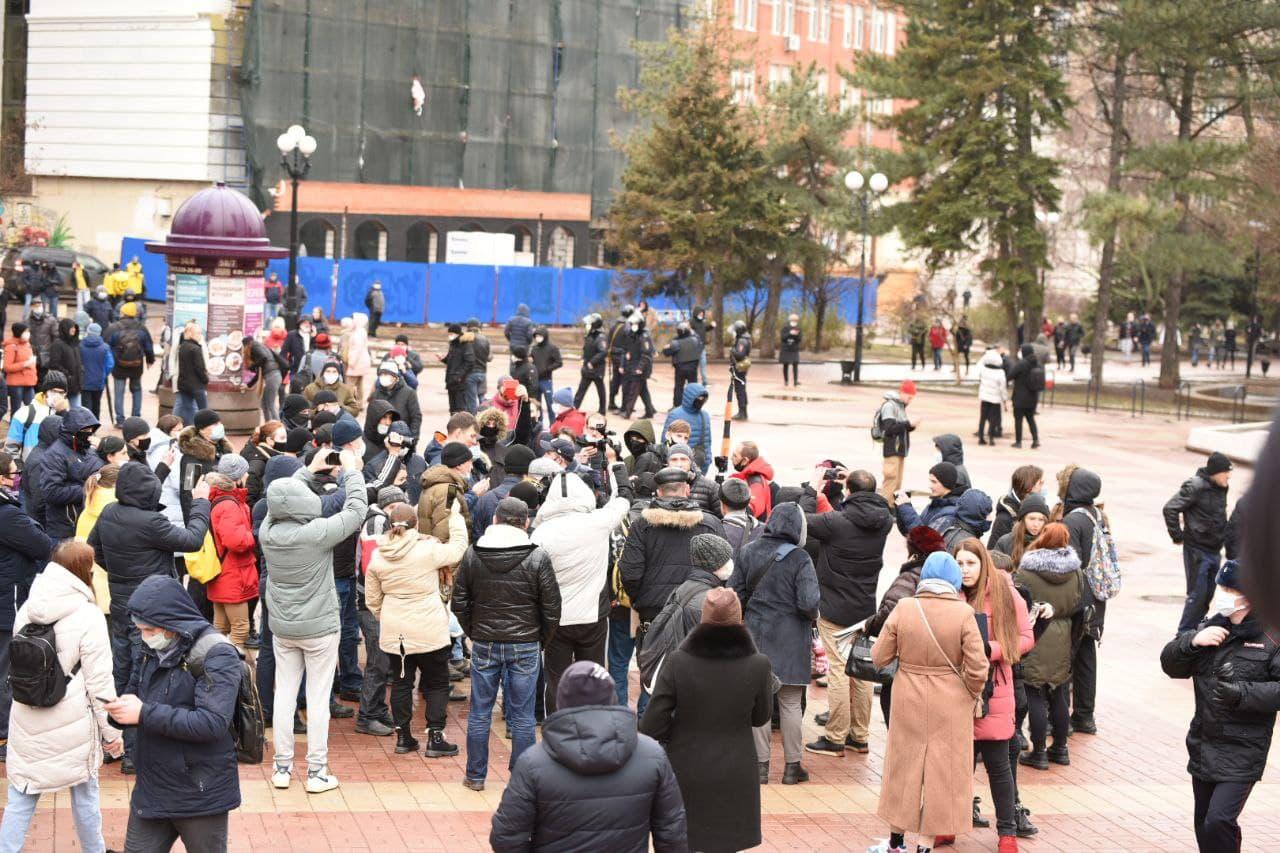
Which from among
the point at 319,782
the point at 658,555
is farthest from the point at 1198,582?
the point at 319,782

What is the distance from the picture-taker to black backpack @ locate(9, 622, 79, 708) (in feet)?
21.8

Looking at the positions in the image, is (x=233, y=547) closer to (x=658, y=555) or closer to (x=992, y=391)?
(x=658, y=555)

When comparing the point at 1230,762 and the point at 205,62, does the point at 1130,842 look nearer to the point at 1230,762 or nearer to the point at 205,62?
the point at 1230,762

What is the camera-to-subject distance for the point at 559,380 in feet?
113

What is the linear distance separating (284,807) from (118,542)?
5.92 ft

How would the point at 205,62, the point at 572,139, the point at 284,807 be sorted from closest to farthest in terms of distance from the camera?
the point at 284,807, the point at 205,62, the point at 572,139

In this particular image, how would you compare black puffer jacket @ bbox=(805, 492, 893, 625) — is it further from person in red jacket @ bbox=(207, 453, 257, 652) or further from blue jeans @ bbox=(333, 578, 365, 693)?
person in red jacket @ bbox=(207, 453, 257, 652)

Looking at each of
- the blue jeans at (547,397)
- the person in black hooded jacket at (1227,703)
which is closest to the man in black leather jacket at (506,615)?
the person in black hooded jacket at (1227,703)

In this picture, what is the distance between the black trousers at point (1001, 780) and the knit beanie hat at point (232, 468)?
4624 mm

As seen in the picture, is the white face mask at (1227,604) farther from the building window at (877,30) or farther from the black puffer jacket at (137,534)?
the building window at (877,30)

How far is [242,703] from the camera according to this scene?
641 cm

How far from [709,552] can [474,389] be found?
15.3 m

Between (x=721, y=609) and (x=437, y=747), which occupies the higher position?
(x=721, y=609)

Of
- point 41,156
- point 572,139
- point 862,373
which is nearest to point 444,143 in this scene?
point 572,139
